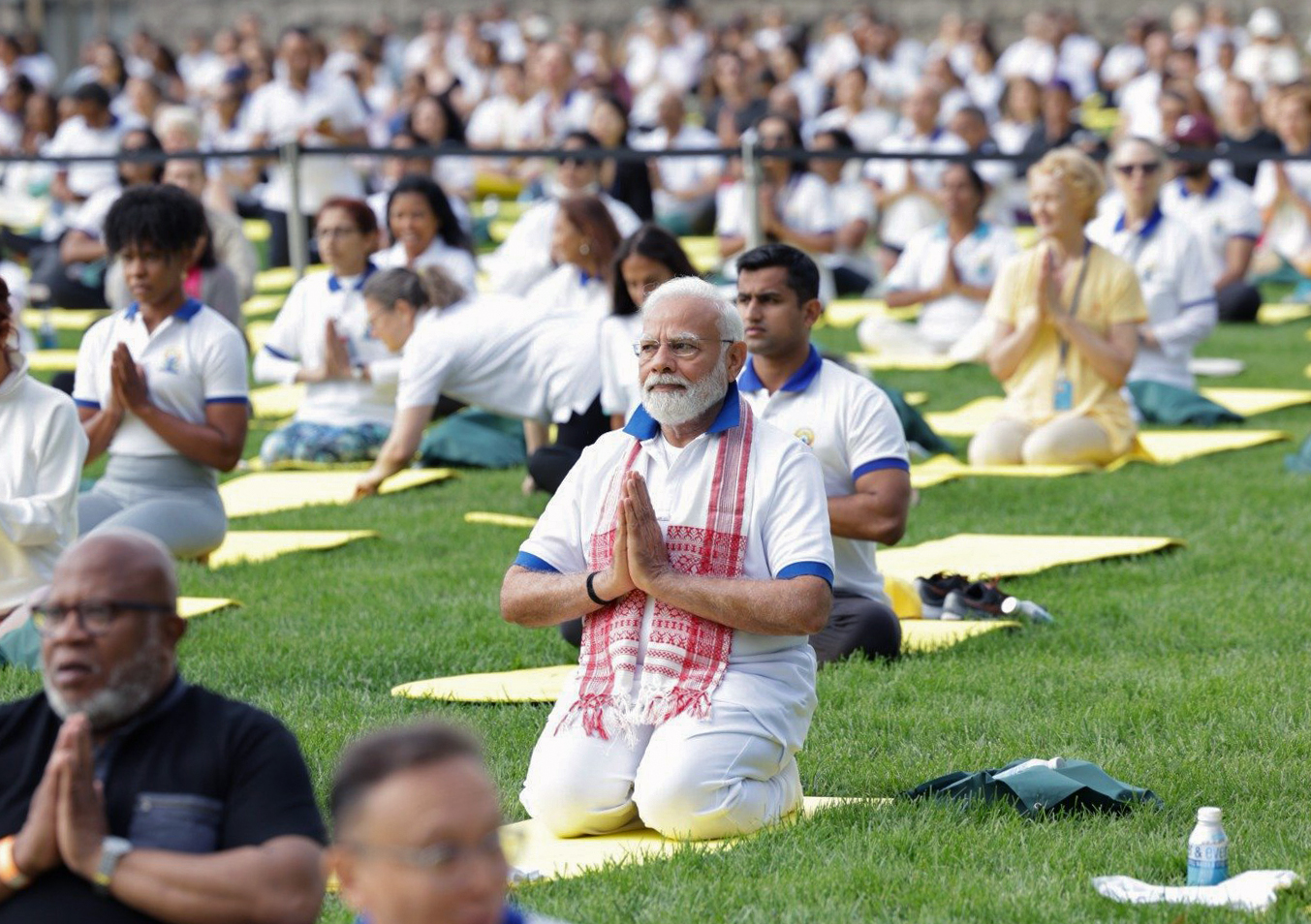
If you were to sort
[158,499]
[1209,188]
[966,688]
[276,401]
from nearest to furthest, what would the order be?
[966,688], [158,499], [276,401], [1209,188]

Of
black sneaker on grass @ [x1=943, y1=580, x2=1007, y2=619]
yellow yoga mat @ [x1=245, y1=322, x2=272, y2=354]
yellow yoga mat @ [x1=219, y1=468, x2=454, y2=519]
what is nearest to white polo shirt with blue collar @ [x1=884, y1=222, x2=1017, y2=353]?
yellow yoga mat @ [x1=245, y1=322, x2=272, y2=354]

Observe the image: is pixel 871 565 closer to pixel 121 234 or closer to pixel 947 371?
pixel 121 234

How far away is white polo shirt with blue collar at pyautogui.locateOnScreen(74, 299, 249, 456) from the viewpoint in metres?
7.41

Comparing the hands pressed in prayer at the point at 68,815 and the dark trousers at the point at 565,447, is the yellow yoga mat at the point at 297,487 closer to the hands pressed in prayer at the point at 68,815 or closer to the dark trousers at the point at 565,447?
the dark trousers at the point at 565,447

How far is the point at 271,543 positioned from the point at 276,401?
13.7 ft

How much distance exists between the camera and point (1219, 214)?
1459 centimetres

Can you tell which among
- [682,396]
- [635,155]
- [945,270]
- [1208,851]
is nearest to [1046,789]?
[1208,851]

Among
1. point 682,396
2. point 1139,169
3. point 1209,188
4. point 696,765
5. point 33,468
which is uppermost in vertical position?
point 1139,169

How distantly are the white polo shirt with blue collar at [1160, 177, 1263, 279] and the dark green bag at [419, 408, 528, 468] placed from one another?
573 cm

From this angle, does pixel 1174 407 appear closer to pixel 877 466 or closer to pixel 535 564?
pixel 877 466

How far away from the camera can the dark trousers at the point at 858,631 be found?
21.0ft

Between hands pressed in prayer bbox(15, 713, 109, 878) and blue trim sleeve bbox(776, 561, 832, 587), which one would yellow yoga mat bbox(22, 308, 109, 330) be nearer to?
blue trim sleeve bbox(776, 561, 832, 587)

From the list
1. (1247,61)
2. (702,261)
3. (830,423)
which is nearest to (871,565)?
(830,423)

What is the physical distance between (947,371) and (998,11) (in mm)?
14254
